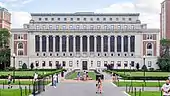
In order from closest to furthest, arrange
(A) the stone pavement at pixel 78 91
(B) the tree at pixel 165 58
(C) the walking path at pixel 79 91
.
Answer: (A) the stone pavement at pixel 78 91 < (C) the walking path at pixel 79 91 < (B) the tree at pixel 165 58

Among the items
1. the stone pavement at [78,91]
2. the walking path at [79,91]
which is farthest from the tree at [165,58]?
the stone pavement at [78,91]

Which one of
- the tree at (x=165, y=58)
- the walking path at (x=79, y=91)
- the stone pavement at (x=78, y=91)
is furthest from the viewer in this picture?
the tree at (x=165, y=58)

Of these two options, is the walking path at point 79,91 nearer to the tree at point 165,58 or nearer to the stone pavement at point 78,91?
the stone pavement at point 78,91

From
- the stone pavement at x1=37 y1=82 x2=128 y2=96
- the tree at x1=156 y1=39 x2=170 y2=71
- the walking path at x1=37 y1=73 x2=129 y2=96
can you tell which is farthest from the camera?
the tree at x1=156 y1=39 x2=170 y2=71

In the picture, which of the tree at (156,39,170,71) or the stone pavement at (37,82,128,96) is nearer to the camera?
the stone pavement at (37,82,128,96)

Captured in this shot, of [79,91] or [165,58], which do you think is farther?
[165,58]

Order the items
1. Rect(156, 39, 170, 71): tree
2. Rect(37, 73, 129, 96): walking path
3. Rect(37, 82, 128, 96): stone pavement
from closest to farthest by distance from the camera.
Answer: Rect(37, 82, 128, 96): stone pavement < Rect(37, 73, 129, 96): walking path < Rect(156, 39, 170, 71): tree

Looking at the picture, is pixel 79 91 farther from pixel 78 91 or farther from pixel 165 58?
pixel 165 58

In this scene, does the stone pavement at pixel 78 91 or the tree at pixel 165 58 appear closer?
the stone pavement at pixel 78 91

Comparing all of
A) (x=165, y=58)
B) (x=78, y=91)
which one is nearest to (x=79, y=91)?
(x=78, y=91)

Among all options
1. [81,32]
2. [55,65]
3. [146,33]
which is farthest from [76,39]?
[146,33]

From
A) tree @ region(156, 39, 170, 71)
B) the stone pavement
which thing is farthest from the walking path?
tree @ region(156, 39, 170, 71)

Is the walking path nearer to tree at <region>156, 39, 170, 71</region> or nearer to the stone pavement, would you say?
the stone pavement

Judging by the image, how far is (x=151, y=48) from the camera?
156625 mm
